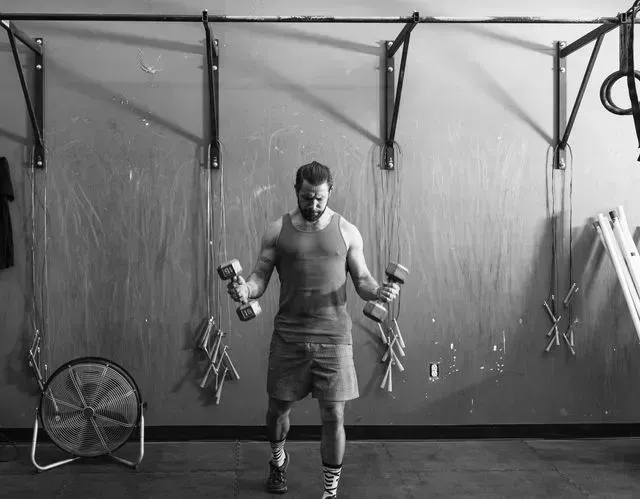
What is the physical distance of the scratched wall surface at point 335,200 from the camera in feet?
14.5

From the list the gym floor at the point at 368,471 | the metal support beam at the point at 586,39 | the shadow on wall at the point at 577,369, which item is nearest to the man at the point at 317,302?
the gym floor at the point at 368,471

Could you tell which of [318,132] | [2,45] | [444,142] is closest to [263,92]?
[318,132]

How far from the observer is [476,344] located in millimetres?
4594

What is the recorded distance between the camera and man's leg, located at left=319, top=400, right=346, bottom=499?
3336 mm

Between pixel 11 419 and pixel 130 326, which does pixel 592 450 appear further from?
pixel 11 419

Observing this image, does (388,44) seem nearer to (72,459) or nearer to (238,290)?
(238,290)

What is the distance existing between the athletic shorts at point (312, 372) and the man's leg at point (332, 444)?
0.05 metres

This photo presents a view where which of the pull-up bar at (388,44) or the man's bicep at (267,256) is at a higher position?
the pull-up bar at (388,44)

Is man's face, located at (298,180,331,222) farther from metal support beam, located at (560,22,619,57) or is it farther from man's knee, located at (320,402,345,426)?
metal support beam, located at (560,22,619,57)

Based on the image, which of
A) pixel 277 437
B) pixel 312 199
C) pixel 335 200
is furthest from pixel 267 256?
pixel 335 200

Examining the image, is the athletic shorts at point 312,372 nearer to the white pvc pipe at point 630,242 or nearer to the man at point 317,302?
the man at point 317,302

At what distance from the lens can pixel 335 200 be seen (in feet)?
14.8

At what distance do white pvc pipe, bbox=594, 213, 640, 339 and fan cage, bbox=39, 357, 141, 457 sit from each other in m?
2.97

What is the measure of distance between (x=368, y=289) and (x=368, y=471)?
3.82 ft
